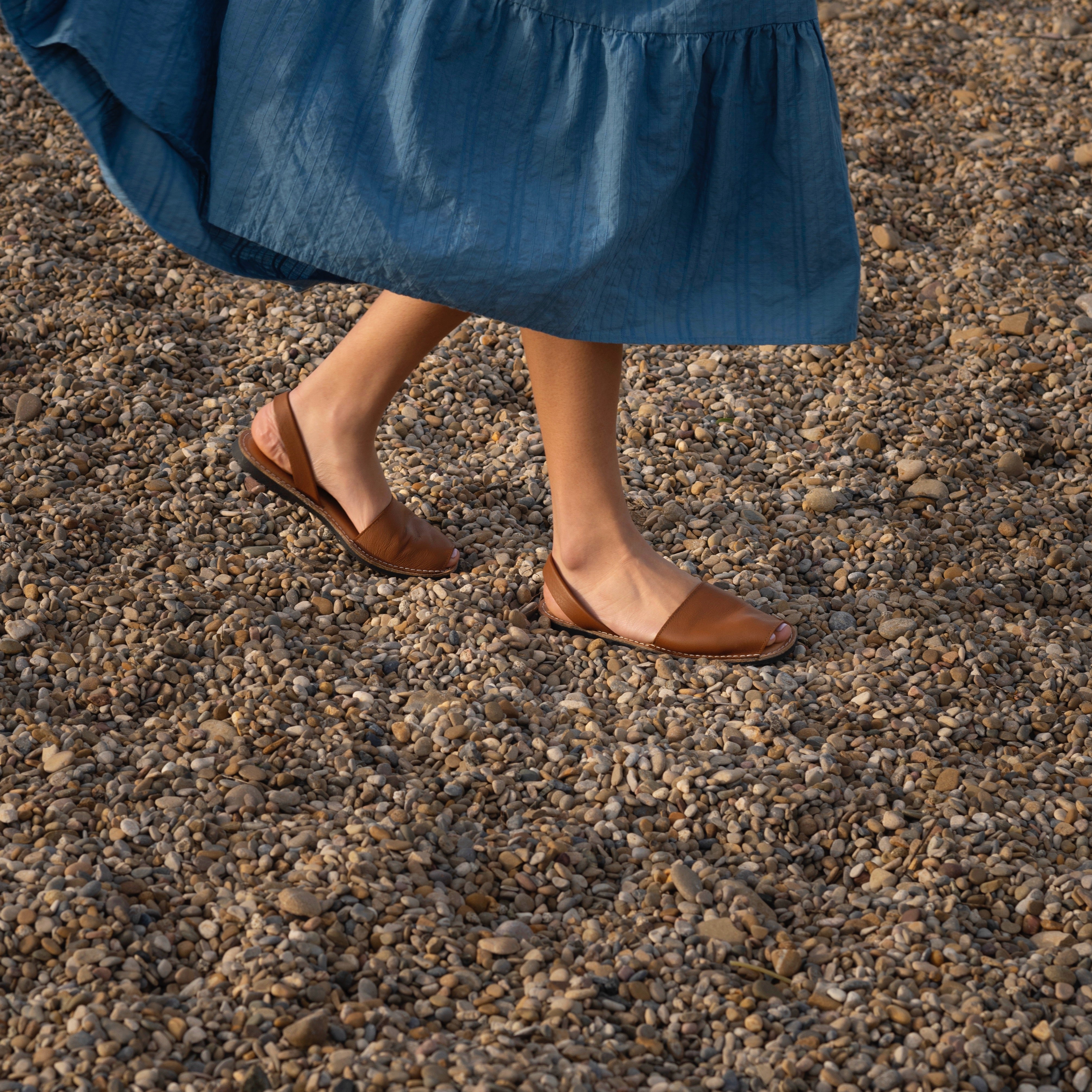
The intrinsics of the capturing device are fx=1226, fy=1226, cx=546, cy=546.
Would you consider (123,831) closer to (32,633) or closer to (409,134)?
(32,633)

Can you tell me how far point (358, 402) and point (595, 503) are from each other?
0.48 m

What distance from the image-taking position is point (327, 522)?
2.33 m

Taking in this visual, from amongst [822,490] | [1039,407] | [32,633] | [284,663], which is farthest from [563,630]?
[1039,407]

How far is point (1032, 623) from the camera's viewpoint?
89.0 inches

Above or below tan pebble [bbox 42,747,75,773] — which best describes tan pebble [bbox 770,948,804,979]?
below

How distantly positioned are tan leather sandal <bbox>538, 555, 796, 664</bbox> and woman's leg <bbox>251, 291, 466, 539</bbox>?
0.58 metres

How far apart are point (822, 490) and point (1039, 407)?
0.69 m

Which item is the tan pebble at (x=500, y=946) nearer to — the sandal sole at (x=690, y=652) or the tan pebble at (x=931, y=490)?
the sandal sole at (x=690, y=652)

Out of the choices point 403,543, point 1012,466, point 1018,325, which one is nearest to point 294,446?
point 403,543

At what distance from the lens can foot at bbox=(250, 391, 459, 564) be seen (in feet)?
7.36

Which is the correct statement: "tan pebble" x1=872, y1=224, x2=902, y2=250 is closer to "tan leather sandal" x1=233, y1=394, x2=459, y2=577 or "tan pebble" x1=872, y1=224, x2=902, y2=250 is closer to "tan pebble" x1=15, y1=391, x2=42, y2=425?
"tan leather sandal" x1=233, y1=394, x2=459, y2=577

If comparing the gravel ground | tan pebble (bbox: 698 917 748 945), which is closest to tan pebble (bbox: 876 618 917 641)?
the gravel ground

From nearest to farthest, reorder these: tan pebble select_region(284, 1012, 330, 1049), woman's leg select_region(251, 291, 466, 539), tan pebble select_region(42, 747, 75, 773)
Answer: tan pebble select_region(284, 1012, 330, 1049) → tan pebble select_region(42, 747, 75, 773) → woman's leg select_region(251, 291, 466, 539)

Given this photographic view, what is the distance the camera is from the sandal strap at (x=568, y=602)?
2158mm
